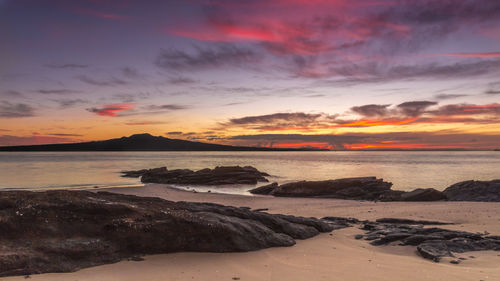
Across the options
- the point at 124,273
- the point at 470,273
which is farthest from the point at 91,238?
the point at 470,273

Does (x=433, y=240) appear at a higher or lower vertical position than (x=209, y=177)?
higher

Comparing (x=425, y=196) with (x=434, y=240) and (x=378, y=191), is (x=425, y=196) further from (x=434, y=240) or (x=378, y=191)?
(x=434, y=240)

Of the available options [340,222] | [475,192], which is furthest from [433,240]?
[475,192]

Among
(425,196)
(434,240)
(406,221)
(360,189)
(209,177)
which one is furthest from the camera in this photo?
(209,177)

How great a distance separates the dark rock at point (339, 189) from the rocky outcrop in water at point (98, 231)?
68.2 ft

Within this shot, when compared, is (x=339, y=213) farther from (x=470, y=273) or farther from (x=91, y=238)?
(x=91, y=238)

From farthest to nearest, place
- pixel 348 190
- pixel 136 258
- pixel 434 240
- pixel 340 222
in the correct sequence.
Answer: pixel 348 190 < pixel 340 222 < pixel 434 240 < pixel 136 258

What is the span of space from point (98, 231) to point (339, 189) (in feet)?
83.1

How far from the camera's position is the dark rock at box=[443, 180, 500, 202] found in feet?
76.6

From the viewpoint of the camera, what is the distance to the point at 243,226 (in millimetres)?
8422

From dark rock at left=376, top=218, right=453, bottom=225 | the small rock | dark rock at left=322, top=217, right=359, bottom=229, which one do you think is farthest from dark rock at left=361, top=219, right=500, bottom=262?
the small rock

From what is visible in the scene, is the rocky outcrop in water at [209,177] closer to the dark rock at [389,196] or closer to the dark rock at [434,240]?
the dark rock at [389,196]

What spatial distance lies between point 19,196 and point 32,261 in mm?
2173

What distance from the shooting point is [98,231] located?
719 centimetres
